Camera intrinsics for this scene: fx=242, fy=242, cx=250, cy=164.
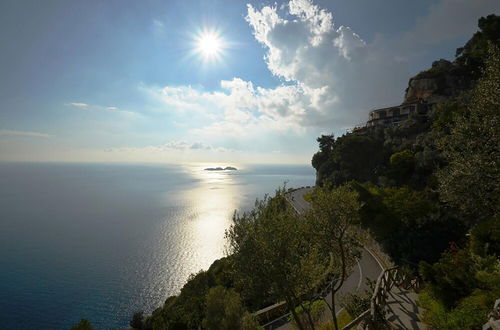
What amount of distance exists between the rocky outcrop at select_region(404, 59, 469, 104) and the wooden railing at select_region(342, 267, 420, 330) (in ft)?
190

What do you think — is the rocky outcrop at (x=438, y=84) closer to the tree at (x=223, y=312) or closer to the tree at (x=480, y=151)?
the tree at (x=480, y=151)

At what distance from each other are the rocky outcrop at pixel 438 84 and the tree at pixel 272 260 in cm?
6813

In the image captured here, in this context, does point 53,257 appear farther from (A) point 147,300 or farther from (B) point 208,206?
(B) point 208,206

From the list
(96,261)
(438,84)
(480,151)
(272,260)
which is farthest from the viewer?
(438,84)

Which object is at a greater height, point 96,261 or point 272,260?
point 272,260

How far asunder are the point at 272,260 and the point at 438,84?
81778 millimetres

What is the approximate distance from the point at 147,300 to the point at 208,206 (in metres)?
88.9

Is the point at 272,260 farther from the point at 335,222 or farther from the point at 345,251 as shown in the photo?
the point at 345,251

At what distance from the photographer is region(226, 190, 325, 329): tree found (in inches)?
464

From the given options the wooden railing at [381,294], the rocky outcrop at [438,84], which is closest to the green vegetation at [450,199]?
→ the rocky outcrop at [438,84]

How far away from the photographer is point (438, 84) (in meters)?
68.4

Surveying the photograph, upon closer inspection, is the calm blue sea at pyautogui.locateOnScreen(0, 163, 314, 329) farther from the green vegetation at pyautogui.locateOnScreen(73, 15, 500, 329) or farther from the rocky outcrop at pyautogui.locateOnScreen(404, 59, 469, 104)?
the rocky outcrop at pyautogui.locateOnScreen(404, 59, 469, 104)

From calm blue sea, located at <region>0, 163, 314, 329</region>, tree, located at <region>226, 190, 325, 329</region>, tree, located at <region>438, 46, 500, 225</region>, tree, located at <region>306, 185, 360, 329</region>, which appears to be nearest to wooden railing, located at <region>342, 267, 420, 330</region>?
tree, located at <region>306, 185, 360, 329</region>

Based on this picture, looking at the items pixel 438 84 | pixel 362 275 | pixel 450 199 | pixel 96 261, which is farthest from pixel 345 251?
pixel 438 84
